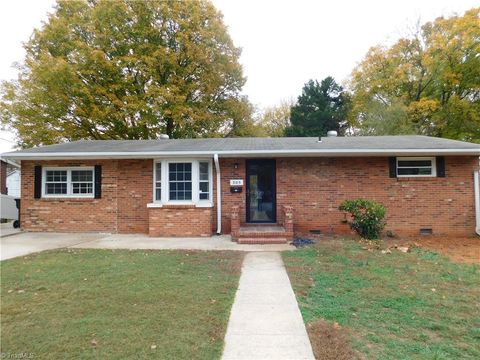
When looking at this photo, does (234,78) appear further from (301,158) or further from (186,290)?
(186,290)

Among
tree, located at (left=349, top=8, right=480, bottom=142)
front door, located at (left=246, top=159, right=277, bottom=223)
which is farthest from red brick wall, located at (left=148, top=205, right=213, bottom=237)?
tree, located at (left=349, top=8, right=480, bottom=142)

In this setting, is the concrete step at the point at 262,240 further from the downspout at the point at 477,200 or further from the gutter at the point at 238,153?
the downspout at the point at 477,200

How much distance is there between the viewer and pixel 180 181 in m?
9.61

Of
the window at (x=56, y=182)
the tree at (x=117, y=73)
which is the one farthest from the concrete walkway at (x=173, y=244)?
the tree at (x=117, y=73)

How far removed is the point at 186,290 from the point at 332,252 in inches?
157

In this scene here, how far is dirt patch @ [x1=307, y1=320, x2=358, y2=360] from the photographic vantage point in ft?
9.04

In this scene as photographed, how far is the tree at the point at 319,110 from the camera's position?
25.4 metres

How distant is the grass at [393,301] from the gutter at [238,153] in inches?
129

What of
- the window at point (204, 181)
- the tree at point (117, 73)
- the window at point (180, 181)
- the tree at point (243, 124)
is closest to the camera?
the window at point (180, 181)

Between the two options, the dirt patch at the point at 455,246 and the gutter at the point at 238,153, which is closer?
the dirt patch at the point at 455,246

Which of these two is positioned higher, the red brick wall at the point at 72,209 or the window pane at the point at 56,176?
the window pane at the point at 56,176

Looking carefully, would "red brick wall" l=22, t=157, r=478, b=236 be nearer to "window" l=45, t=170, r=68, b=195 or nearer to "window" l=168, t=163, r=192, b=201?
"window" l=45, t=170, r=68, b=195

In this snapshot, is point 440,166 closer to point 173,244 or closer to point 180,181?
point 180,181

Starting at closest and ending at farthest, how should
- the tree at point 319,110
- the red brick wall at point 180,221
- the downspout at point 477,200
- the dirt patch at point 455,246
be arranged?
the dirt patch at point 455,246
the downspout at point 477,200
the red brick wall at point 180,221
the tree at point 319,110
